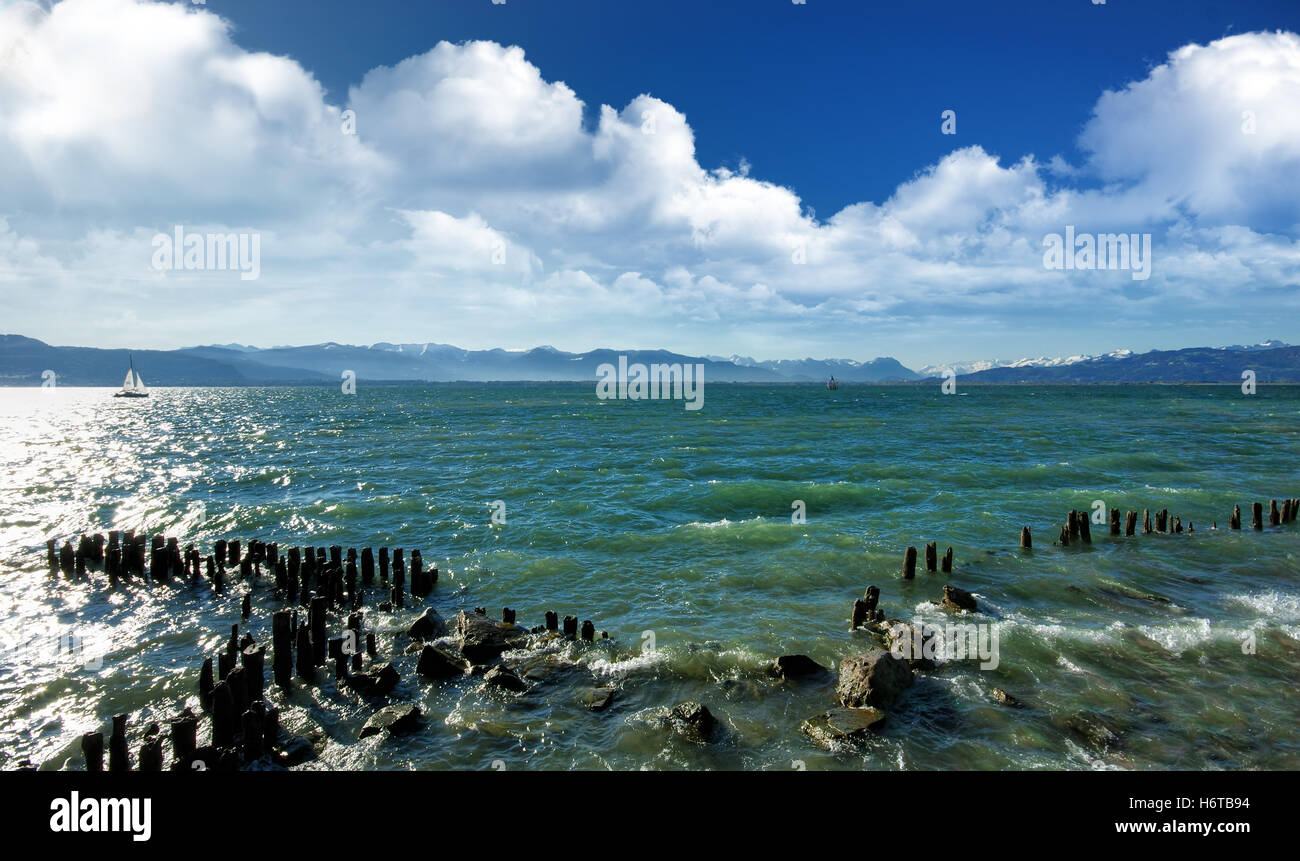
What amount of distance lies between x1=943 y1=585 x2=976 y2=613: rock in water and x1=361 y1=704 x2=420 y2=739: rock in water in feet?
47.8

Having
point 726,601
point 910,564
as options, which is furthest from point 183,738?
point 910,564

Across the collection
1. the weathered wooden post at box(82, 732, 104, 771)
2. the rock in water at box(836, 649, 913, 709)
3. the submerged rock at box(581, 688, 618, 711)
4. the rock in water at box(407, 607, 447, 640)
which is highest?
the weathered wooden post at box(82, 732, 104, 771)

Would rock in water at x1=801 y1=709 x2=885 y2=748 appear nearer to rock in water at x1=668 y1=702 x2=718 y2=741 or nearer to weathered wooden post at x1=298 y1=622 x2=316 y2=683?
rock in water at x1=668 y1=702 x2=718 y2=741

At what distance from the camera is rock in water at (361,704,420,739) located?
11.7 metres

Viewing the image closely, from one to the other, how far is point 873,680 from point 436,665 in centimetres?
962

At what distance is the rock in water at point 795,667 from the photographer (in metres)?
13.9

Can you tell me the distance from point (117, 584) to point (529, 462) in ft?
97.7

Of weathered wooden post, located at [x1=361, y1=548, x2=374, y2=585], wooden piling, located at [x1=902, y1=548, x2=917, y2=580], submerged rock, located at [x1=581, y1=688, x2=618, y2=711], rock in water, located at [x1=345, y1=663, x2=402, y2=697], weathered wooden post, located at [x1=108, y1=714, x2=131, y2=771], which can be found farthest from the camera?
weathered wooden post, located at [x1=361, y1=548, x2=374, y2=585]

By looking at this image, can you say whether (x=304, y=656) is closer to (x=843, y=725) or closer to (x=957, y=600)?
(x=843, y=725)

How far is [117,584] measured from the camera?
68.8ft

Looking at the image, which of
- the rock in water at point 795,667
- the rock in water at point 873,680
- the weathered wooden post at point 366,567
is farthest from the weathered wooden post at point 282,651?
the rock in water at point 873,680

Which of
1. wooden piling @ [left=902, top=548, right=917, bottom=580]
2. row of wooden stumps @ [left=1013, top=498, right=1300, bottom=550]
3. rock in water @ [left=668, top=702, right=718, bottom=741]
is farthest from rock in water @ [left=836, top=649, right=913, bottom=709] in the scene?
row of wooden stumps @ [left=1013, top=498, right=1300, bottom=550]
